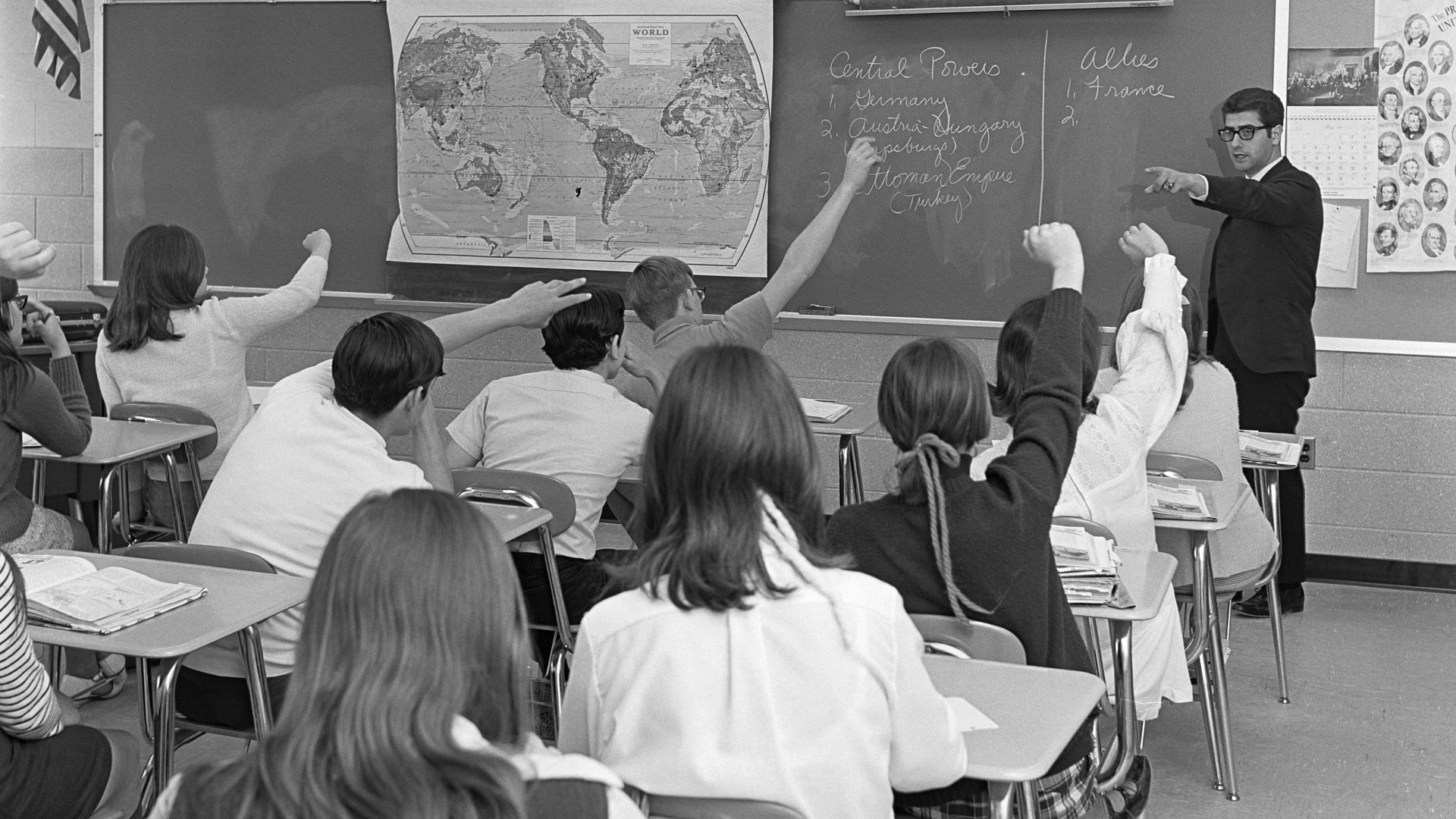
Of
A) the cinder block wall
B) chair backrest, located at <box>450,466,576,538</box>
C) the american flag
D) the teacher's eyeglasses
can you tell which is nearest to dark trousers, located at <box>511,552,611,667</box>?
chair backrest, located at <box>450,466,576,538</box>

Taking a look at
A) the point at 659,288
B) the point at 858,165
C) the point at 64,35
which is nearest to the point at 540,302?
the point at 659,288

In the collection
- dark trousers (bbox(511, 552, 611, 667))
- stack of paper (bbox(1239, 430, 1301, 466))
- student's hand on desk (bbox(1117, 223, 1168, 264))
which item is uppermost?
student's hand on desk (bbox(1117, 223, 1168, 264))

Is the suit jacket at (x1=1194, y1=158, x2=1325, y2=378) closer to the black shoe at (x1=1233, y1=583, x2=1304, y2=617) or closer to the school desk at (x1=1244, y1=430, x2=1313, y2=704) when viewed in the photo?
the school desk at (x1=1244, y1=430, x2=1313, y2=704)

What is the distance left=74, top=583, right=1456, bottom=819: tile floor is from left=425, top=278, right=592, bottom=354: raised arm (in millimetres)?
1179

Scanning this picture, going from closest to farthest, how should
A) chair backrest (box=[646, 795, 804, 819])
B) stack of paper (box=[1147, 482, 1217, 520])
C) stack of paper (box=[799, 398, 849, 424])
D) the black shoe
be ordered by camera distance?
chair backrest (box=[646, 795, 804, 819]) → stack of paper (box=[1147, 482, 1217, 520]) → stack of paper (box=[799, 398, 849, 424]) → the black shoe

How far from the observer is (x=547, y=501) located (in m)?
3.12

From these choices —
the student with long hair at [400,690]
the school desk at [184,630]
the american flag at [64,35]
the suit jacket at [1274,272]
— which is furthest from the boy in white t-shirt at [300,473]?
the american flag at [64,35]

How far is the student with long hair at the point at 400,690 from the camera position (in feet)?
3.45

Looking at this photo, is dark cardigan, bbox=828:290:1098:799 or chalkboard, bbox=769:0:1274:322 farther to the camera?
chalkboard, bbox=769:0:1274:322

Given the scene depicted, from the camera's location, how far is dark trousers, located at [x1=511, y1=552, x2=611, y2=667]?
3.23m

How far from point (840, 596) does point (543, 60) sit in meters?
4.37

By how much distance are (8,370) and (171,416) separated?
0.95m

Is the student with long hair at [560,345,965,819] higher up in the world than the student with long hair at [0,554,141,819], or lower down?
higher up

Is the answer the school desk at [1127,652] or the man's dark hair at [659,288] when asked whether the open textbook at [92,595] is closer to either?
the school desk at [1127,652]
